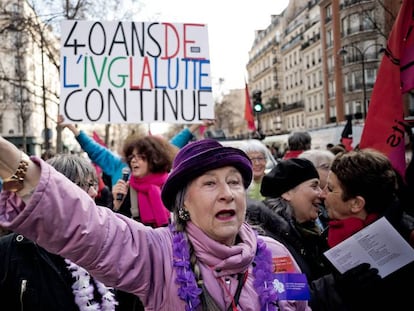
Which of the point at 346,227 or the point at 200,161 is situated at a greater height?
the point at 200,161

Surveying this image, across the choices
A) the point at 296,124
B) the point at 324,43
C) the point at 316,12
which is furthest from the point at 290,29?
the point at 324,43

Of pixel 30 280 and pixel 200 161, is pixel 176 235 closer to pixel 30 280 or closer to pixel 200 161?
pixel 200 161

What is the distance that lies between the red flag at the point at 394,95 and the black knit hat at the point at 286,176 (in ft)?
1.85

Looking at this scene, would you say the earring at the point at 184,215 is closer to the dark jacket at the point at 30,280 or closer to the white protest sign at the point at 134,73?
the dark jacket at the point at 30,280

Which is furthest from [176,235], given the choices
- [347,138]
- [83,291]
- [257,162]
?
[347,138]

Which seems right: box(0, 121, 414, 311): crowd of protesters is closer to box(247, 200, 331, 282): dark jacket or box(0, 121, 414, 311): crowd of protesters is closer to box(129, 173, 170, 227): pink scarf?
box(247, 200, 331, 282): dark jacket

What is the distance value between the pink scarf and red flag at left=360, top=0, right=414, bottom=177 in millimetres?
1752

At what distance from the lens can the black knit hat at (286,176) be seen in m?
3.18

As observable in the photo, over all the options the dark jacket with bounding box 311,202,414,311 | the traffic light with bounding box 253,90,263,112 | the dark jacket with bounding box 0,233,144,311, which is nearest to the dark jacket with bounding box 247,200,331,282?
the dark jacket with bounding box 311,202,414,311

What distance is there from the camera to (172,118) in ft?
17.1

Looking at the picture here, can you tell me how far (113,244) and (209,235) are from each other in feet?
1.42

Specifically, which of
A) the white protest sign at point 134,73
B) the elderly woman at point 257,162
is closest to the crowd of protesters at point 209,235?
the elderly woman at point 257,162

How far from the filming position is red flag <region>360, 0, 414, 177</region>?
338 cm

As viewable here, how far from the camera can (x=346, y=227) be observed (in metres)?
2.42
